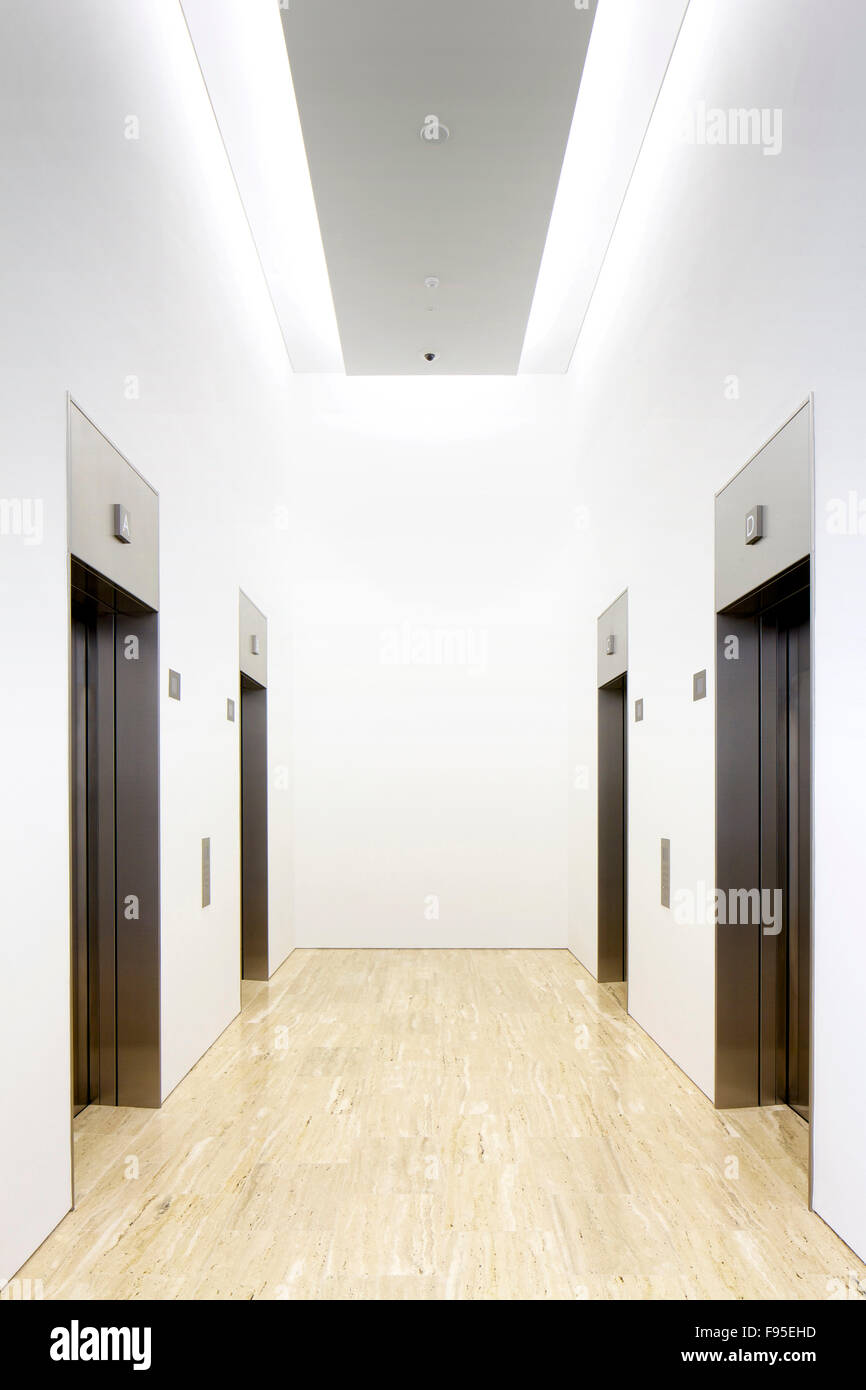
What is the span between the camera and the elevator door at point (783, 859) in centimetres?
505

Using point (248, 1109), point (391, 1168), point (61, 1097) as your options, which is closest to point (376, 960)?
point (248, 1109)

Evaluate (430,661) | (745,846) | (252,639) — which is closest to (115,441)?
(252,639)

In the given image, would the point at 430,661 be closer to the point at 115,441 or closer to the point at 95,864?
the point at 95,864

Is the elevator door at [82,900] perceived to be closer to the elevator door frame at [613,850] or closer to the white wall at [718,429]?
the white wall at [718,429]

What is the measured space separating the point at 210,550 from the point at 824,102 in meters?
4.38

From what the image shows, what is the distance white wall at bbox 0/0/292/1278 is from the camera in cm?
349

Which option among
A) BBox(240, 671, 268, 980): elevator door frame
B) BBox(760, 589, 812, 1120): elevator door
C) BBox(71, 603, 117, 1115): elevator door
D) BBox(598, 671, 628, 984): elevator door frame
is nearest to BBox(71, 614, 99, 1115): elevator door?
BBox(71, 603, 117, 1115): elevator door

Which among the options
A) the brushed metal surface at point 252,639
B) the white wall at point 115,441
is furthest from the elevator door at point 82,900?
the brushed metal surface at point 252,639

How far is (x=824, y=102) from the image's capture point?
12.5 feet

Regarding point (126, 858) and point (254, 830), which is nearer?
point (126, 858)

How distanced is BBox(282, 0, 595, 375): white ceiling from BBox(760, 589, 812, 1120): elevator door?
3.62 metres

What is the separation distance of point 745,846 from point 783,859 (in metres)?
0.21

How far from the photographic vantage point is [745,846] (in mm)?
5184
